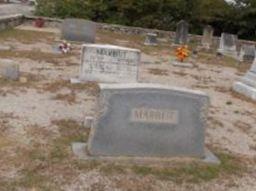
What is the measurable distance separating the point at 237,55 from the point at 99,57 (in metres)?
11.0

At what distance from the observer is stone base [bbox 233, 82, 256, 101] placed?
10.4 metres

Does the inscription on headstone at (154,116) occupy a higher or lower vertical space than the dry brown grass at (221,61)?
higher

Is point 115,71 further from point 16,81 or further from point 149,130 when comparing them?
point 149,130

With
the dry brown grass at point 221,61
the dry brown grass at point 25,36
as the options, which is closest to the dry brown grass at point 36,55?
the dry brown grass at point 25,36

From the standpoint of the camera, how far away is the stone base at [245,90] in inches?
410

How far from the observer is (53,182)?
193 inches

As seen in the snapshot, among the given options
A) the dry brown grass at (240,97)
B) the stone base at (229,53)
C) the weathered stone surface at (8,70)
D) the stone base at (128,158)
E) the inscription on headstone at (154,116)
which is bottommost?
the stone base at (229,53)

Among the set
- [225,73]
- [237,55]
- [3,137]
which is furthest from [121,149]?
[237,55]

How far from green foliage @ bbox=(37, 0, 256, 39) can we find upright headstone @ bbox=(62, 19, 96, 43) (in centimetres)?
838

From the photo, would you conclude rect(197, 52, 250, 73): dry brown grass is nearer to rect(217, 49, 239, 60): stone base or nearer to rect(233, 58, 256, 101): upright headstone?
rect(217, 49, 239, 60): stone base

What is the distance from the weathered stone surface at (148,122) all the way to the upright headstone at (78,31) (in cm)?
1116


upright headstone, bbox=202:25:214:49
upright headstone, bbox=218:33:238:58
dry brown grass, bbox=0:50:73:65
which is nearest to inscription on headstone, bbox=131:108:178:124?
dry brown grass, bbox=0:50:73:65

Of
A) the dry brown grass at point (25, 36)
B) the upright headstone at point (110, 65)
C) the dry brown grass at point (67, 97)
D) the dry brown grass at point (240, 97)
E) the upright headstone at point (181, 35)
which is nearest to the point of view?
the dry brown grass at point (67, 97)

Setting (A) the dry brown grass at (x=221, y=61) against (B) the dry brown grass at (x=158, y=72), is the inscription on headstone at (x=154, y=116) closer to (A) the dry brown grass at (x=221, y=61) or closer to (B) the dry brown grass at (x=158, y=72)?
(B) the dry brown grass at (x=158, y=72)
